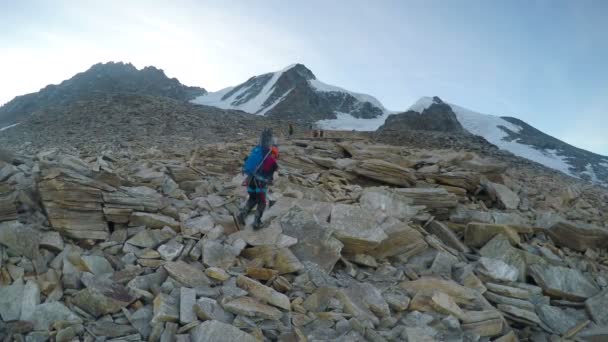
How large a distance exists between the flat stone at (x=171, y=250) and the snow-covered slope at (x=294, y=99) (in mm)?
74956

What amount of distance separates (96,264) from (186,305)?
1.94 meters

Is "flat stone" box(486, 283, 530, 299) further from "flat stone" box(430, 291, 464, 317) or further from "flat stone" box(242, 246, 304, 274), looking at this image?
"flat stone" box(242, 246, 304, 274)

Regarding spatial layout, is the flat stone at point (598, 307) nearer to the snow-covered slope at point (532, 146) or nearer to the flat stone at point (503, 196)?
the flat stone at point (503, 196)

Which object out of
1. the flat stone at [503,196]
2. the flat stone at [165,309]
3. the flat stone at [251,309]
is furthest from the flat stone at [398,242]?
the flat stone at [503,196]

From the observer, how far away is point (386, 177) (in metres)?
11.9

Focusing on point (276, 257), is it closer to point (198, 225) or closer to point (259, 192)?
point (259, 192)

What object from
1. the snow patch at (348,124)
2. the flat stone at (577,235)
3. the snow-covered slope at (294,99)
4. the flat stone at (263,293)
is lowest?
the flat stone at (263,293)

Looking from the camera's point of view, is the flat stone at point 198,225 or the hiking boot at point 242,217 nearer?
the flat stone at point 198,225

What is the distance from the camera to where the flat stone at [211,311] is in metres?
4.48

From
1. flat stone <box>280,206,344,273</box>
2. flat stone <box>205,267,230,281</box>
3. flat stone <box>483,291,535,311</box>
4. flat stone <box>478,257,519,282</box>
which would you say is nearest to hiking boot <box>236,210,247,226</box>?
flat stone <box>280,206,344,273</box>

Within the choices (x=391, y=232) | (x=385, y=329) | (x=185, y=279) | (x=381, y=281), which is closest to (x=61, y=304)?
(x=185, y=279)

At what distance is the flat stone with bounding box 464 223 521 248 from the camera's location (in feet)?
28.1

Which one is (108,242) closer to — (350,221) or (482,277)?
(350,221)

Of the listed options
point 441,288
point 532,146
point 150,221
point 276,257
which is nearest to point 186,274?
point 276,257
